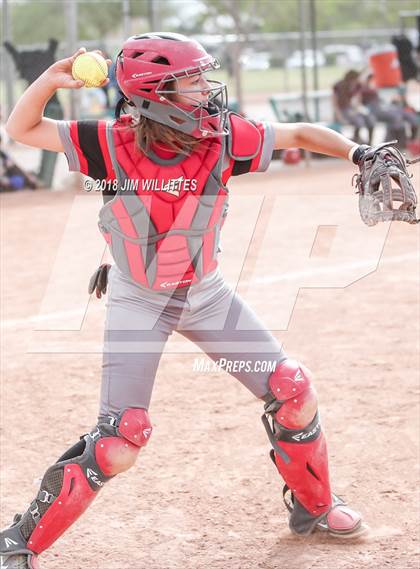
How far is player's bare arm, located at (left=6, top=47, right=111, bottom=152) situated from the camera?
3.62 m

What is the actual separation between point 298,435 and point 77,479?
0.90 metres

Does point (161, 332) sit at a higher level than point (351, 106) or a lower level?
higher

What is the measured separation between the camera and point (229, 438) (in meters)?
5.07

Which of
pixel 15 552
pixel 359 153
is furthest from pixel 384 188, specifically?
pixel 15 552

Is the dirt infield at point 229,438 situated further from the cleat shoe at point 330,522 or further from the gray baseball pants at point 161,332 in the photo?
the gray baseball pants at point 161,332

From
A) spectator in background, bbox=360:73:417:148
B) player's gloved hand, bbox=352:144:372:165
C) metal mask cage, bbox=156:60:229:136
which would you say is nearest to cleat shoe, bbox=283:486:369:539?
player's gloved hand, bbox=352:144:372:165

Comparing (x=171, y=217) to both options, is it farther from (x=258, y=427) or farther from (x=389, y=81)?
(x=389, y=81)

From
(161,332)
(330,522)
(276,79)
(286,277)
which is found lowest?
(276,79)

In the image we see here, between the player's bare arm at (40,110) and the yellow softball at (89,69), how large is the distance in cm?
2

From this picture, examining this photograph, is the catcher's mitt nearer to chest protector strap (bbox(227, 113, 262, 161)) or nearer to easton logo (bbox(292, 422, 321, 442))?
chest protector strap (bbox(227, 113, 262, 161))

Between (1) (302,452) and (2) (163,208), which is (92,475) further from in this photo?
(2) (163,208)

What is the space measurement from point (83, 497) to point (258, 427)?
5.93 feet

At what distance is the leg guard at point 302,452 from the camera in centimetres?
381

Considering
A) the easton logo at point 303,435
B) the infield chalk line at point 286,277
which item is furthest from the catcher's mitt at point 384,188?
the infield chalk line at point 286,277
